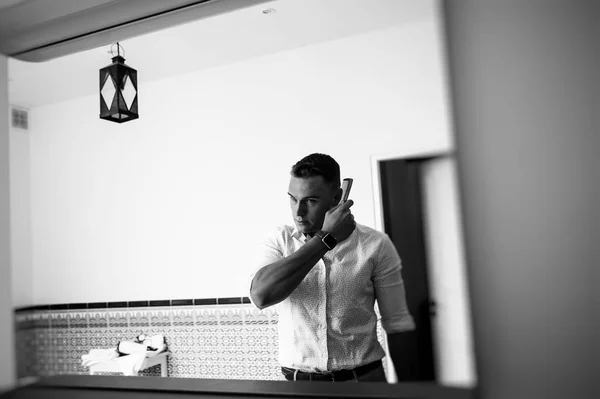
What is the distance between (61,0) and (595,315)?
0.94ft

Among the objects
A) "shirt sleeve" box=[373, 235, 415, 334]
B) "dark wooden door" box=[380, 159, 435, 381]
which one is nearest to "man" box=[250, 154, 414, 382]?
"shirt sleeve" box=[373, 235, 415, 334]

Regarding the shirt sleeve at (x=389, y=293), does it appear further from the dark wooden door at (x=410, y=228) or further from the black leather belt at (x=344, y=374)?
the dark wooden door at (x=410, y=228)

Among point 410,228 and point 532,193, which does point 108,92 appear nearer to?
point 410,228

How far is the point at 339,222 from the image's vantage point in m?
0.65

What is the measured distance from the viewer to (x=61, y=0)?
0.85 feet

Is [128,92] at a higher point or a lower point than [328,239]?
higher

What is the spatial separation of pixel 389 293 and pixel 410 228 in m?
0.66

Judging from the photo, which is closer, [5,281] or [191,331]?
[5,281]

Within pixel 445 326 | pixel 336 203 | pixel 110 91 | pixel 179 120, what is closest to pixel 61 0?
pixel 336 203

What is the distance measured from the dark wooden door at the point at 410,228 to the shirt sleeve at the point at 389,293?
466 millimetres

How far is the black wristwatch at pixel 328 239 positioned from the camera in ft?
2.05

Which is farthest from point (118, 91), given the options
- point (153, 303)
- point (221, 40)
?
point (153, 303)

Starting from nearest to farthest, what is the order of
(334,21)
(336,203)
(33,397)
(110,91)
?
(33,397), (336,203), (110,91), (334,21)

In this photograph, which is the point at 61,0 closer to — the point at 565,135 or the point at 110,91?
the point at 565,135
